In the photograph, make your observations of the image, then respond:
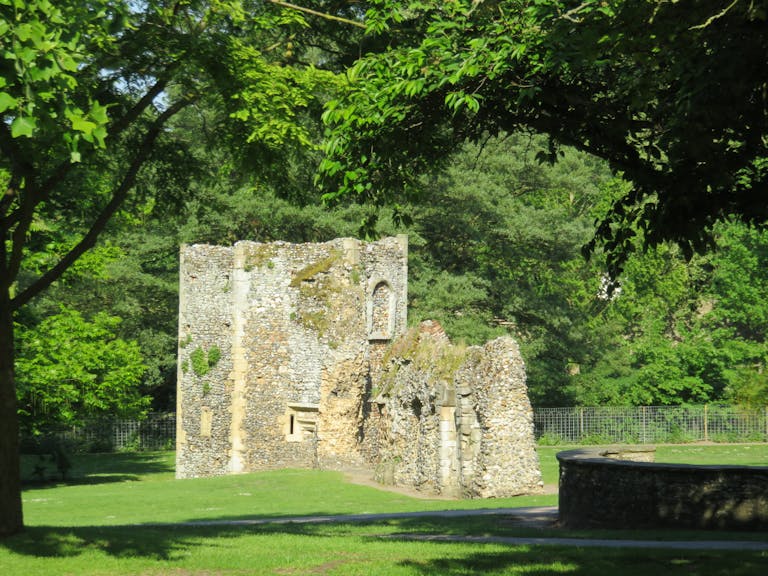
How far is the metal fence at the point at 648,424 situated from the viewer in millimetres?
51156

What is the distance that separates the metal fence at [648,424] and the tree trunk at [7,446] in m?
37.9

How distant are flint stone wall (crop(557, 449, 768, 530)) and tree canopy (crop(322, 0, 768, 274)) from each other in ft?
12.7

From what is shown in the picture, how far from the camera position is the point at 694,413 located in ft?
169

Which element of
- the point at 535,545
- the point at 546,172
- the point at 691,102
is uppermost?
the point at 546,172

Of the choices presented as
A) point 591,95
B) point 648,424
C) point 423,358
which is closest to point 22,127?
point 591,95

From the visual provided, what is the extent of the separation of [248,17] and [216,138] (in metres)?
2.50

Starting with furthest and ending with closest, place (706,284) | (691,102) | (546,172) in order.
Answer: (706,284)
(546,172)
(691,102)

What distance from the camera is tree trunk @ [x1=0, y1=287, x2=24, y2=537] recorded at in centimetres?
1492

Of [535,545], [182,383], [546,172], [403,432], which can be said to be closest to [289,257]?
[182,383]

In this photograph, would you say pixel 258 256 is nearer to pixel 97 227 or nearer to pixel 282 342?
pixel 282 342

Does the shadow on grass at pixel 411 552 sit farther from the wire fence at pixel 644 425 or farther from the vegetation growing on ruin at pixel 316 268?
the wire fence at pixel 644 425

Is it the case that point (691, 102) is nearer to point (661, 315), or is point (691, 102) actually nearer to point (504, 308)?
point (504, 308)

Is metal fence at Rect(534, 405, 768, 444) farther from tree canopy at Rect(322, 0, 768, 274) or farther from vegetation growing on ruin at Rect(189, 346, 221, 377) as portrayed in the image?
tree canopy at Rect(322, 0, 768, 274)

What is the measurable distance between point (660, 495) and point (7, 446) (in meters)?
9.30
